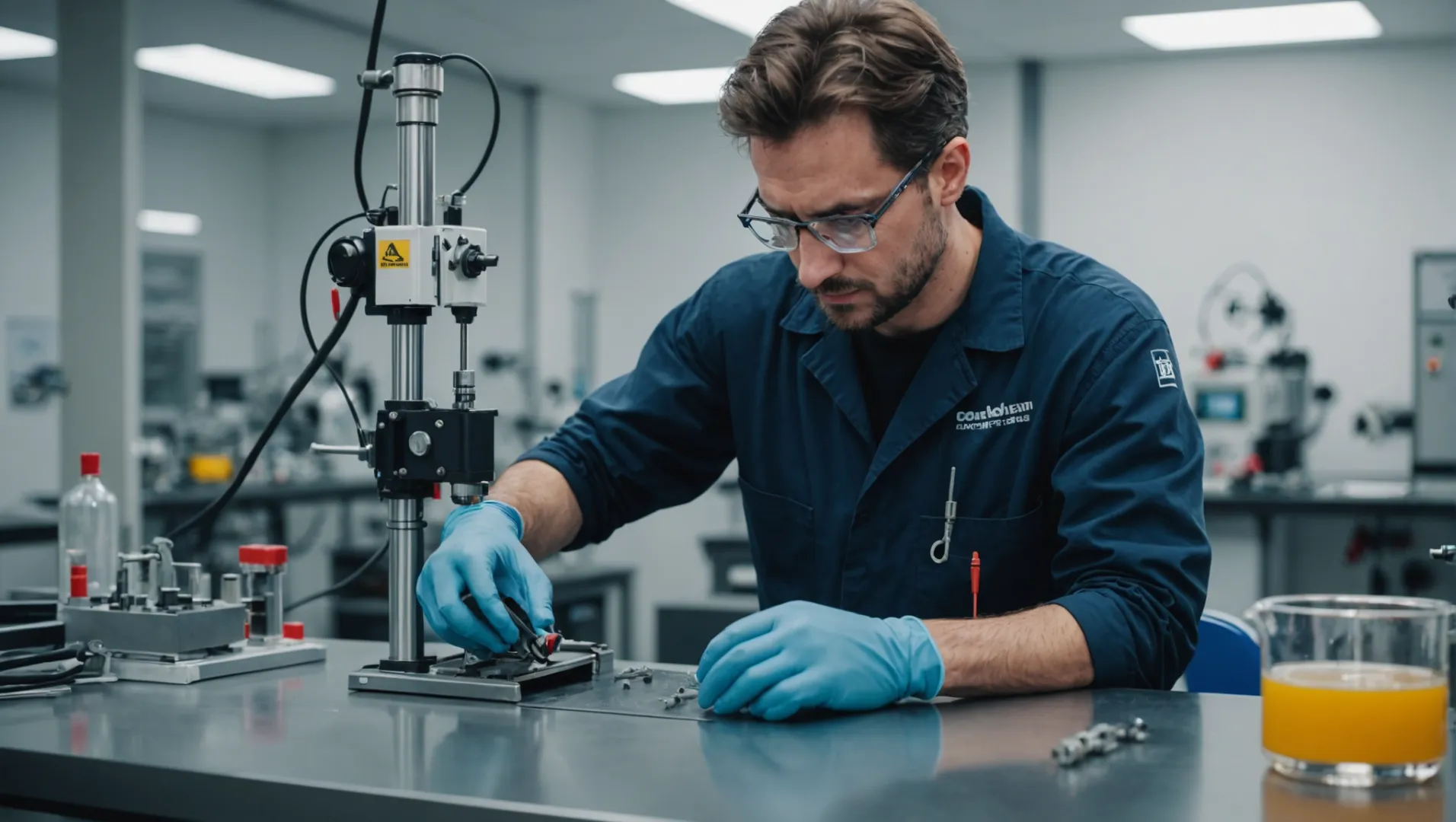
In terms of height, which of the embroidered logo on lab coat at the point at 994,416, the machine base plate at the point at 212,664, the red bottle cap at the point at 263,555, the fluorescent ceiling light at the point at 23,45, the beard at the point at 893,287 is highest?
the fluorescent ceiling light at the point at 23,45

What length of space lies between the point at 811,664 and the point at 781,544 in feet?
1.75

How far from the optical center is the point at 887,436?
150 cm

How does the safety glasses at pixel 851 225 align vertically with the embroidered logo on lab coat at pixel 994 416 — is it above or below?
above

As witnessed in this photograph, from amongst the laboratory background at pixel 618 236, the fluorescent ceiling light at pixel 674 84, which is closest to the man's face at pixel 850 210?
the laboratory background at pixel 618 236

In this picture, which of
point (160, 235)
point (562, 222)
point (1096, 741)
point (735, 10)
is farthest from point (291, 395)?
point (160, 235)

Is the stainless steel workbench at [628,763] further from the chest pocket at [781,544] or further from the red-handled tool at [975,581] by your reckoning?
the chest pocket at [781,544]

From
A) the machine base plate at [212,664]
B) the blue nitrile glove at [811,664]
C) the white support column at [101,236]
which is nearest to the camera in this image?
the blue nitrile glove at [811,664]

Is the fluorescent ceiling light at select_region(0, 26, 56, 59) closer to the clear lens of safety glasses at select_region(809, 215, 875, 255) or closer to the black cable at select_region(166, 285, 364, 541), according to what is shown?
the black cable at select_region(166, 285, 364, 541)

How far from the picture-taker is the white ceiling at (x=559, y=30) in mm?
4664

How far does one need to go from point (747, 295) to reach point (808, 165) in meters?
0.35

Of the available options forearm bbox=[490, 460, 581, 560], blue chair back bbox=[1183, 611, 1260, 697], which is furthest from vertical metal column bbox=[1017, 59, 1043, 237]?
forearm bbox=[490, 460, 581, 560]

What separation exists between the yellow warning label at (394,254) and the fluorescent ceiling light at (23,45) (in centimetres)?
464

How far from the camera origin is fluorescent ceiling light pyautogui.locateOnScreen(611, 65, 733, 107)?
5734mm

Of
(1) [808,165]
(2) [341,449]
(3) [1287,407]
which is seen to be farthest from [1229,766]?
(3) [1287,407]
